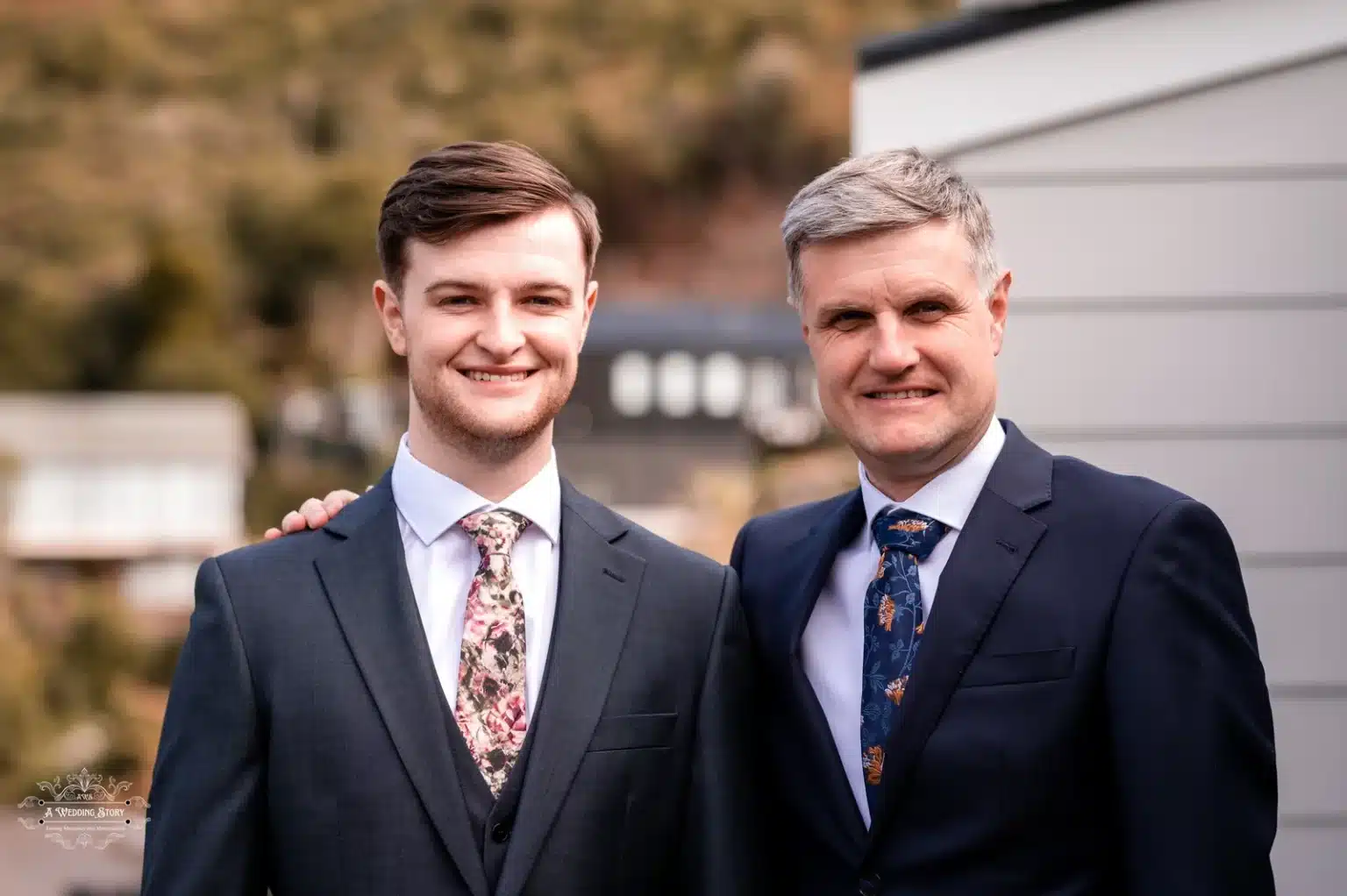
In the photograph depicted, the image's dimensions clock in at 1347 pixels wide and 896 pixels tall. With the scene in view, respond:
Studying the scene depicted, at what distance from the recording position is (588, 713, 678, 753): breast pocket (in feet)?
7.10

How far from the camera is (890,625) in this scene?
221 cm

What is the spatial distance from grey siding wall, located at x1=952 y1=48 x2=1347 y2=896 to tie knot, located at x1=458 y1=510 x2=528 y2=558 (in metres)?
1.18

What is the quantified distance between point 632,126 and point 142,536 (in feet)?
80.4

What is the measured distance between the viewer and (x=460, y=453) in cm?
225

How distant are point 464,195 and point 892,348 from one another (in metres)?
0.67

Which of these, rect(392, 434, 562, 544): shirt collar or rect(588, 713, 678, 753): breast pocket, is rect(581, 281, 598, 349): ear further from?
rect(588, 713, 678, 753): breast pocket

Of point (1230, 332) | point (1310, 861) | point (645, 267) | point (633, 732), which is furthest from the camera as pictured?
point (645, 267)

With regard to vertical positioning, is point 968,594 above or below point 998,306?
below

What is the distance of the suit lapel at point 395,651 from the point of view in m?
2.07

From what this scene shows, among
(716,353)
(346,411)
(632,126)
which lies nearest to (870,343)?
(716,353)

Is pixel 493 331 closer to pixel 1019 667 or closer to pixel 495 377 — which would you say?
pixel 495 377

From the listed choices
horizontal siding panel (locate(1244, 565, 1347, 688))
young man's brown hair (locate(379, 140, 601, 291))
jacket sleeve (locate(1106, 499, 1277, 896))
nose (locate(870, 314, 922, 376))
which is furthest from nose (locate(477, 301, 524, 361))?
horizontal siding panel (locate(1244, 565, 1347, 688))

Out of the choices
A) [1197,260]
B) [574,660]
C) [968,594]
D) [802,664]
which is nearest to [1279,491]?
[1197,260]

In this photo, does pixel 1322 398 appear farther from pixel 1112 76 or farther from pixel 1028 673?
pixel 1028 673
